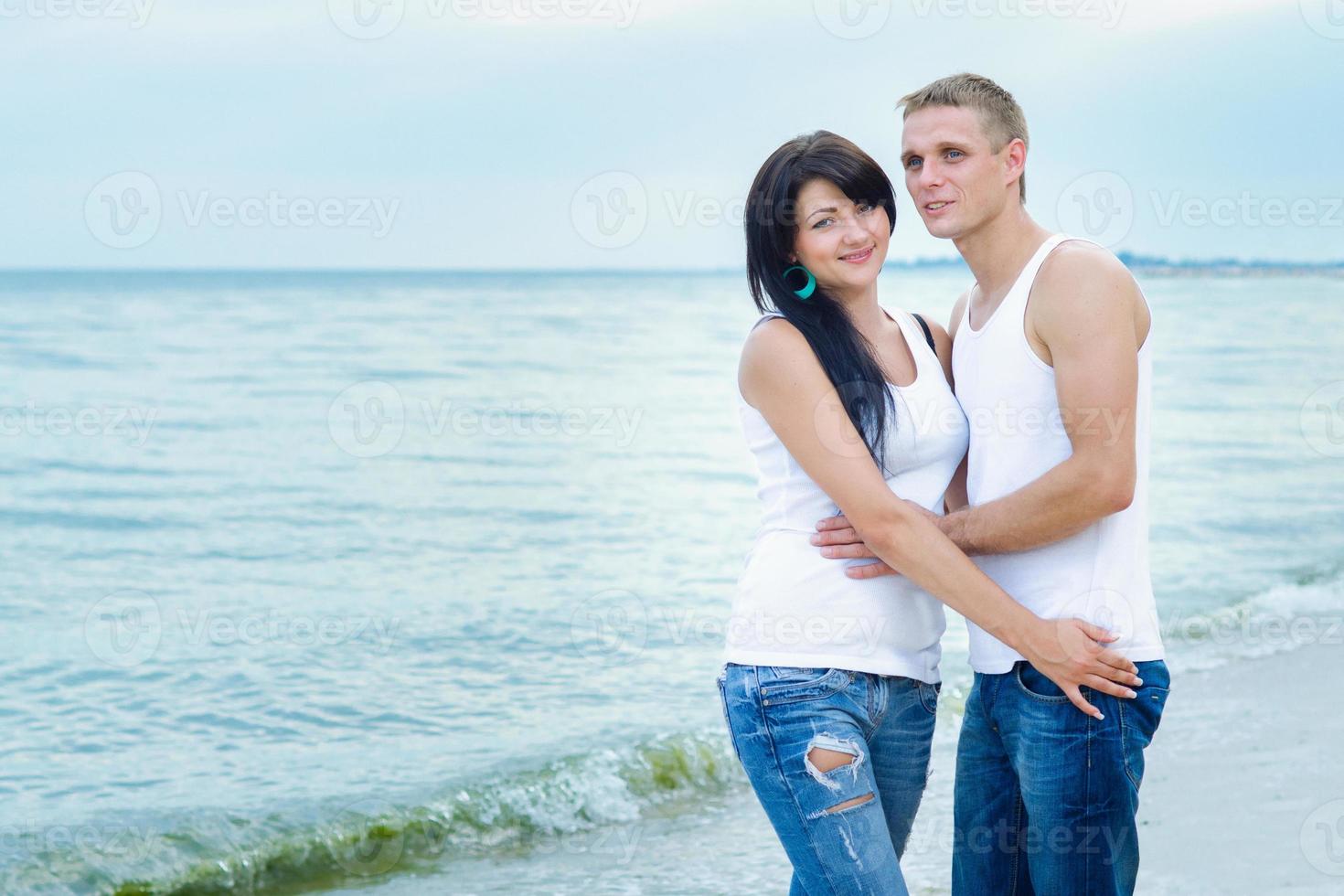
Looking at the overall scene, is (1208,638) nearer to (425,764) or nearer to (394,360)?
(425,764)

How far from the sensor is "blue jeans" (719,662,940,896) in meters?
2.43

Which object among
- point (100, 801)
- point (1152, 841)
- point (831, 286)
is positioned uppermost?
point (831, 286)

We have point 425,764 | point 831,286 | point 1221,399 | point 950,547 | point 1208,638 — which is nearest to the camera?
point 950,547

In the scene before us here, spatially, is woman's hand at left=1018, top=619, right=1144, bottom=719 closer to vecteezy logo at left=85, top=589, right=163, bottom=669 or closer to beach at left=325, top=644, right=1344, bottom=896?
beach at left=325, top=644, right=1344, bottom=896

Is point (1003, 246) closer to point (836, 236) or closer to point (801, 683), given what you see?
point (836, 236)

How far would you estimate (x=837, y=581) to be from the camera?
2.51 metres

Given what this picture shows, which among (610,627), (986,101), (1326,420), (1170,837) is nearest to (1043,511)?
(986,101)

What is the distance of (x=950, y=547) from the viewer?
2.48 metres

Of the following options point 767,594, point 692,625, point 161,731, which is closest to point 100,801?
point 161,731

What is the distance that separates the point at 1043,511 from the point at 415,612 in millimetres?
6851

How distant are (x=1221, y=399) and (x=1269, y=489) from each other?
7.46 meters

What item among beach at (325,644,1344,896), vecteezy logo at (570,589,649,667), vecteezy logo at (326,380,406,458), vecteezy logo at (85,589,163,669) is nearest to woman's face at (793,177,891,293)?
beach at (325,644,1344,896)

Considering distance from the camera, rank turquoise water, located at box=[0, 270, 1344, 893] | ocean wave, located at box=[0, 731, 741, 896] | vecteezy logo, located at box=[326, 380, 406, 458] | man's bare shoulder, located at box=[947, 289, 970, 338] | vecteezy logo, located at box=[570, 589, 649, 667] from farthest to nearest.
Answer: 1. vecteezy logo, located at box=[326, 380, 406, 458]
2. vecteezy logo, located at box=[570, 589, 649, 667]
3. turquoise water, located at box=[0, 270, 1344, 893]
4. ocean wave, located at box=[0, 731, 741, 896]
5. man's bare shoulder, located at box=[947, 289, 970, 338]

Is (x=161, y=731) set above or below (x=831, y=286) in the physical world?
below
